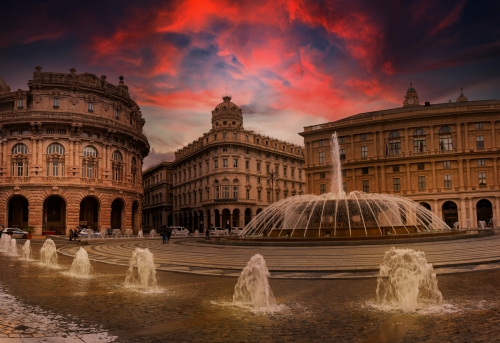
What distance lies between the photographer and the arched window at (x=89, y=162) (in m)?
55.7

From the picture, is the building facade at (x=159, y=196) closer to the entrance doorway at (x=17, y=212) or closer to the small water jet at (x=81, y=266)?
the entrance doorway at (x=17, y=212)

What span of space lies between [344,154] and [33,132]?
146ft

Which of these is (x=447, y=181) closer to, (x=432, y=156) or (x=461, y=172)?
(x=461, y=172)

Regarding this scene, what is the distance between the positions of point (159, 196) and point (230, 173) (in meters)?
32.7

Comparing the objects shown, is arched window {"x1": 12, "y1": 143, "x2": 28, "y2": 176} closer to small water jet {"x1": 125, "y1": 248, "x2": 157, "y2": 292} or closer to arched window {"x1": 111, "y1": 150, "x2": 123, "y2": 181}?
arched window {"x1": 111, "y1": 150, "x2": 123, "y2": 181}

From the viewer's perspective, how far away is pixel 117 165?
59938mm

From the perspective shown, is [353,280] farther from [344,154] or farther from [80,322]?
[344,154]

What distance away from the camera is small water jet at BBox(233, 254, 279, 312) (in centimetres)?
909

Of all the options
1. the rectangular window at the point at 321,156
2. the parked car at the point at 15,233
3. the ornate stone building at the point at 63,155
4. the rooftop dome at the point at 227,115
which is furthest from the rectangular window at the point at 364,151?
the parked car at the point at 15,233

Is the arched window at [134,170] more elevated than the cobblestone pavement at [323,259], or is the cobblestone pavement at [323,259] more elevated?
the arched window at [134,170]

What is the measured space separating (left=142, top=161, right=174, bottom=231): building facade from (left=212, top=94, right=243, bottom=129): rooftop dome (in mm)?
22483

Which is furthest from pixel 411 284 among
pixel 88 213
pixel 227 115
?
pixel 227 115

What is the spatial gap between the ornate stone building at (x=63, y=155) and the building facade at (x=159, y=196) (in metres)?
34.1

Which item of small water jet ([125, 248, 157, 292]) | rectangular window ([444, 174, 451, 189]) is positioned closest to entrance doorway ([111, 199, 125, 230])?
rectangular window ([444, 174, 451, 189])
